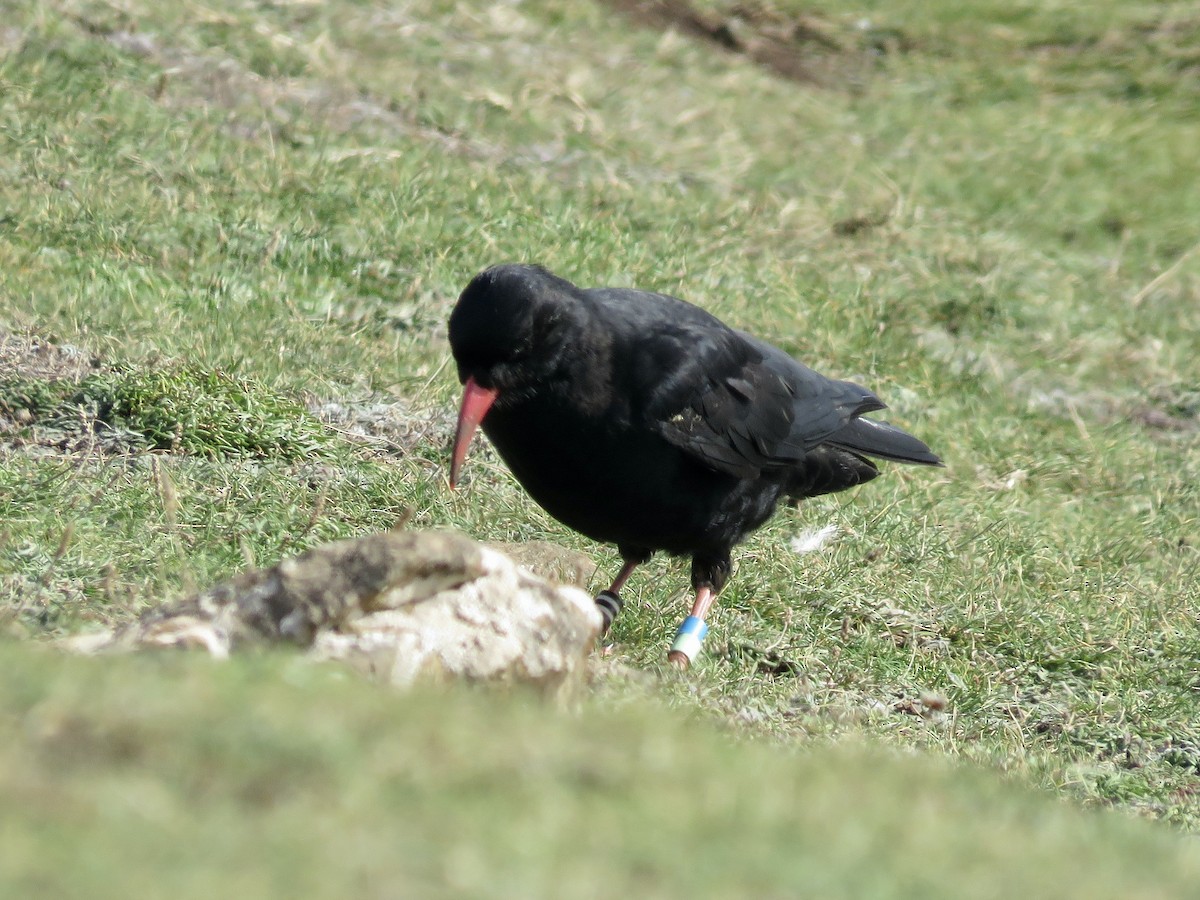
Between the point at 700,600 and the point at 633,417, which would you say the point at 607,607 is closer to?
the point at 700,600

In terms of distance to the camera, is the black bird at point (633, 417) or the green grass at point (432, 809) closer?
the green grass at point (432, 809)

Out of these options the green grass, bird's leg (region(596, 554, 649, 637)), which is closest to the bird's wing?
bird's leg (region(596, 554, 649, 637))

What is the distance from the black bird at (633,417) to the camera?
15.8 feet

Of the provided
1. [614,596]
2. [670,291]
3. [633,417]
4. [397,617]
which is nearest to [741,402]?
[633,417]

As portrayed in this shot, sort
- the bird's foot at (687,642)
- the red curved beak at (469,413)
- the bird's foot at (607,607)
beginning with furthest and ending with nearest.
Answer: the bird's foot at (607,607)
the bird's foot at (687,642)
the red curved beak at (469,413)

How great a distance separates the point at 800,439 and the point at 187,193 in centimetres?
398

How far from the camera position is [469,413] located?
477 centimetres

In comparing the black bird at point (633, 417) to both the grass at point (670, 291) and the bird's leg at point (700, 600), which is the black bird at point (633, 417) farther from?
the grass at point (670, 291)

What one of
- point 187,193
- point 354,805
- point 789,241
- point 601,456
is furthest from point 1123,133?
point 354,805

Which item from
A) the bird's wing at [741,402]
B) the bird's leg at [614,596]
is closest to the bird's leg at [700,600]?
the bird's leg at [614,596]

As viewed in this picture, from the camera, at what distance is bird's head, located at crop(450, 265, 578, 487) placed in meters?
4.76

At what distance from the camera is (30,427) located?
5.85m

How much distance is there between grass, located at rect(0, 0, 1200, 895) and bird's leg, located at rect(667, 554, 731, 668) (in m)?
0.10

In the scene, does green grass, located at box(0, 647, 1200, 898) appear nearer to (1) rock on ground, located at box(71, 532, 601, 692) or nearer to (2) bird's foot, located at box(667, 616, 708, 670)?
(1) rock on ground, located at box(71, 532, 601, 692)
